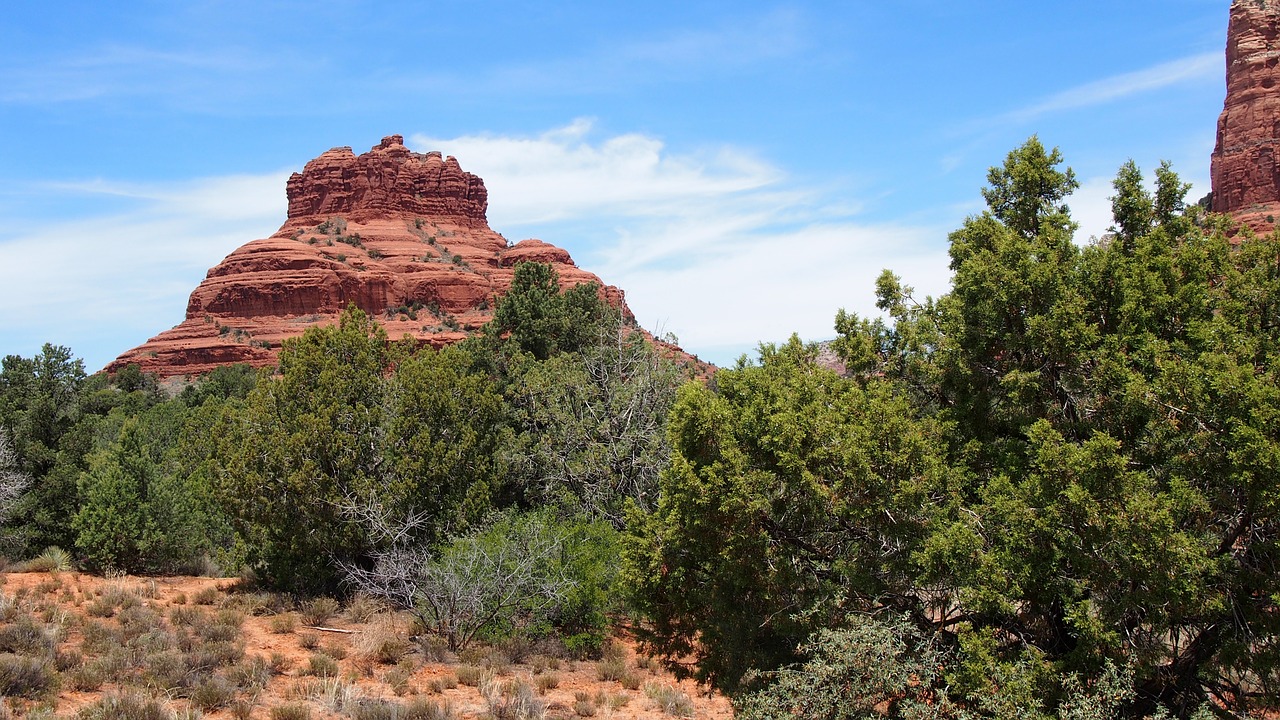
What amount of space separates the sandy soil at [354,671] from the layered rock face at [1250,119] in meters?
82.2

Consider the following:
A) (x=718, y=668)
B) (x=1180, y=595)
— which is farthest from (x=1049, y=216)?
(x=718, y=668)

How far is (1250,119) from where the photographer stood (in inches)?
3359

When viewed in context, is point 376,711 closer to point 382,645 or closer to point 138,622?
point 382,645

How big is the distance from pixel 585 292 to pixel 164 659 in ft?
78.6

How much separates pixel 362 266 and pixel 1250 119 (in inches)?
3846

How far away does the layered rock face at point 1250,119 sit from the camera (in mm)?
80812

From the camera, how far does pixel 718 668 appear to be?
494 inches

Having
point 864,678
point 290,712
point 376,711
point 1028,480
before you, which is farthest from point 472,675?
point 1028,480

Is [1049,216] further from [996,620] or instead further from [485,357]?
[485,357]

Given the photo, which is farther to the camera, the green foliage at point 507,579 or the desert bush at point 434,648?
the green foliage at point 507,579

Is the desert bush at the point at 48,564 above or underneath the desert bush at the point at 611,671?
above

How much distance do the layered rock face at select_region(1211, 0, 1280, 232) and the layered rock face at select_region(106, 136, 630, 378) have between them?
6249cm

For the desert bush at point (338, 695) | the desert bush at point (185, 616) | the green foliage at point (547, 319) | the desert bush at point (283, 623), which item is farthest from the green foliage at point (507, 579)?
the green foliage at point (547, 319)

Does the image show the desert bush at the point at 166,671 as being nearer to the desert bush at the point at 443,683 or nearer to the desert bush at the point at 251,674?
the desert bush at the point at 251,674
